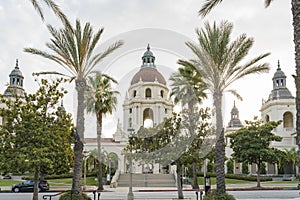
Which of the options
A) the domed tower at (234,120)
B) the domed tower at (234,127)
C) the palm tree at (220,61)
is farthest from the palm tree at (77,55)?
the domed tower at (234,120)

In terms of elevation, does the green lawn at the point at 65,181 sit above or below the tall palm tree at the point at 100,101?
below

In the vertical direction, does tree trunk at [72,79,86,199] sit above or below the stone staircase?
above

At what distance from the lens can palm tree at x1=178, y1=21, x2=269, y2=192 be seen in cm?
1873

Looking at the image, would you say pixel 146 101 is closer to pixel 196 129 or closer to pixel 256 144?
pixel 256 144

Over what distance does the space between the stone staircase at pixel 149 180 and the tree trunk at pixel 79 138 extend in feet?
78.8

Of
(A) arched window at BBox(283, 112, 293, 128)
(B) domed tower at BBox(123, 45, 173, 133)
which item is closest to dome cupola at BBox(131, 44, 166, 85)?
(B) domed tower at BBox(123, 45, 173, 133)

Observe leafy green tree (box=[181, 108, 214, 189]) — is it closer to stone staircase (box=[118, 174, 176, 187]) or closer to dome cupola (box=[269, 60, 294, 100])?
stone staircase (box=[118, 174, 176, 187])

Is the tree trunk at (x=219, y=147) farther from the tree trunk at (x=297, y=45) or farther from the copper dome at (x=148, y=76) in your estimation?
the copper dome at (x=148, y=76)

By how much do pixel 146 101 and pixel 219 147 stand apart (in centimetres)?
4590

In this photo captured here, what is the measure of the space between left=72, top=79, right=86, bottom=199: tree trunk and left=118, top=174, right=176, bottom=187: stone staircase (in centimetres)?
2402

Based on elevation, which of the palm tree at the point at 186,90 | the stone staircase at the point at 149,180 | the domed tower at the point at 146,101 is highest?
the domed tower at the point at 146,101

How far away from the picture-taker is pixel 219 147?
1867 cm

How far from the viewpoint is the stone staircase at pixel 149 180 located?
4176 cm

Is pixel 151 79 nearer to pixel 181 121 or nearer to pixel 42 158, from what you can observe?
pixel 181 121
